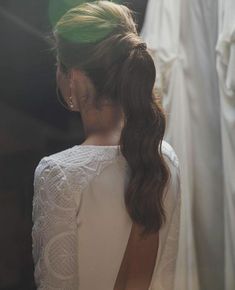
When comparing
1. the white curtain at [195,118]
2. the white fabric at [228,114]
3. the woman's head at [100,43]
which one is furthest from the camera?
the white curtain at [195,118]

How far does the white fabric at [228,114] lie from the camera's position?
100cm

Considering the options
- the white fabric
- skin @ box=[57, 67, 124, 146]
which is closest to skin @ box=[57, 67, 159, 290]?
skin @ box=[57, 67, 124, 146]

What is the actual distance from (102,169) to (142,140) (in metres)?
0.08

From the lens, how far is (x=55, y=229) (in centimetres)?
64

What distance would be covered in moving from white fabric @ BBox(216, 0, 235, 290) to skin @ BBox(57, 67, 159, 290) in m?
0.41

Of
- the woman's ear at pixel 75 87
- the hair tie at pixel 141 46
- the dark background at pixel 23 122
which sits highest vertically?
the hair tie at pixel 141 46

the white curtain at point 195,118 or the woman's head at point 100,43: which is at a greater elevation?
the woman's head at point 100,43

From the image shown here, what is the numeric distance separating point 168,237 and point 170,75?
536 millimetres

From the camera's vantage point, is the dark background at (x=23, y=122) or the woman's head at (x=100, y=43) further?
the dark background at (x=23, y=122)

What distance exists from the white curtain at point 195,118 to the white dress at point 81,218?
0.50 meters

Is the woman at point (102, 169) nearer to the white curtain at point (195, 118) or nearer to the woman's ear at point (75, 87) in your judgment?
the woman's ear at point (75, 87)

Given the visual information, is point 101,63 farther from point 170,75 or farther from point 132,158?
point 170,75

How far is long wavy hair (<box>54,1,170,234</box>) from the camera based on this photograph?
2.05 ft

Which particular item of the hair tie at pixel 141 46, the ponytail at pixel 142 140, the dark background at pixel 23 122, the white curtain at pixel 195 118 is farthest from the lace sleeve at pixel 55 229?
the white curtain at pixel 195 118
